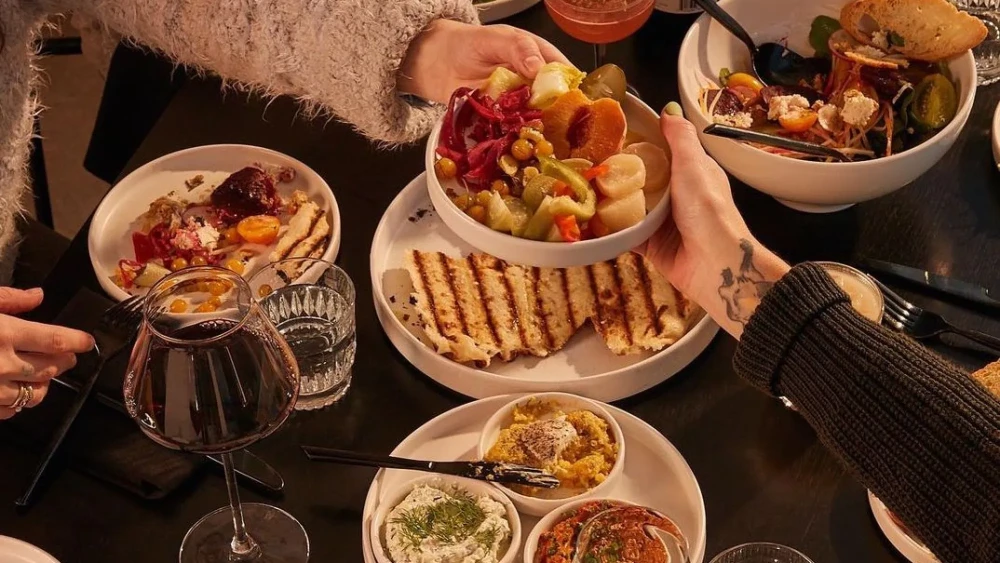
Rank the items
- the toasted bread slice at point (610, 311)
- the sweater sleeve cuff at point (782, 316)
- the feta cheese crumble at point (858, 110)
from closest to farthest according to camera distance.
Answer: the sweater sleeve cuff at point (782, 316), the toasted bread slice at point (610, 311), the feta cheese crumble at point (858, 110)

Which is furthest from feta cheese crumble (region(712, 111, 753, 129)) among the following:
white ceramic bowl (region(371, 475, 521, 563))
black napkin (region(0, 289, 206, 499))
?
black napkin (region(0, 289, 206, 499))

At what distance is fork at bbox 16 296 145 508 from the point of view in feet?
4.84

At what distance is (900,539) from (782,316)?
0.35 m

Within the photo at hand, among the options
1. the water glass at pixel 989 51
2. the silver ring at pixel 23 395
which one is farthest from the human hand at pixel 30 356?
the water glass at pixel 989 51

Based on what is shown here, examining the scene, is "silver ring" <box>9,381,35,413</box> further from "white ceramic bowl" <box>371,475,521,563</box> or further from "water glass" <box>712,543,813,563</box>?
"water glass" <box>712,543,813,563</box>

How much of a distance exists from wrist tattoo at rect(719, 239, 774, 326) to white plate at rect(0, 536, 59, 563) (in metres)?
1.02

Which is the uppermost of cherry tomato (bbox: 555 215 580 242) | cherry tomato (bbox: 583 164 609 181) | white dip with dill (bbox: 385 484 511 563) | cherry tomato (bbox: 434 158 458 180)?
cherry tomato (bbox: 583 164 609 181)

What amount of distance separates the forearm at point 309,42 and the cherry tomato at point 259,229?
0.80ft

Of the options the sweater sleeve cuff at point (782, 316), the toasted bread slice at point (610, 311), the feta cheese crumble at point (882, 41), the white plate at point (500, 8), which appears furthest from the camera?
the white plate at point (500, 8)

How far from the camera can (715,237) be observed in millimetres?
1442

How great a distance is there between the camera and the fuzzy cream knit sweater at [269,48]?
1.68m

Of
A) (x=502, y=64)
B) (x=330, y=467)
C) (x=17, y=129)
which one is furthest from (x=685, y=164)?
(x=17, y=129)

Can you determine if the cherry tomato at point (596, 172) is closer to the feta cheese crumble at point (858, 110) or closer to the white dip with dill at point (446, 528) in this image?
the white dip with dill at point (446, 528)

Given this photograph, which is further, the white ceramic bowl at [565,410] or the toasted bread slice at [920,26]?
the toasted bread slice at [920,26]
